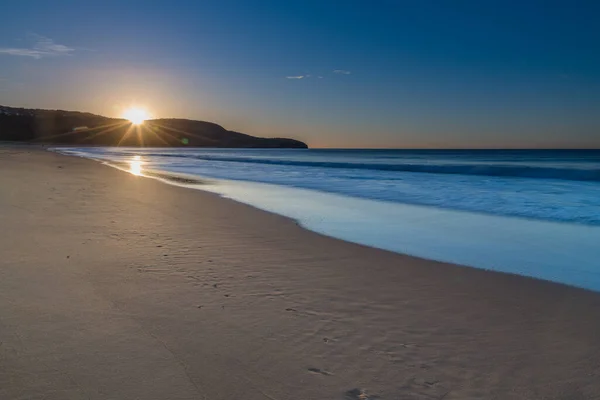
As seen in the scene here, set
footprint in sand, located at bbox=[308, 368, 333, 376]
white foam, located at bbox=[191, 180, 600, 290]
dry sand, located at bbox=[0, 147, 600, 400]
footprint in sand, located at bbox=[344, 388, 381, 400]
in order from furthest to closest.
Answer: white foam, located at bbox=[191, 180, 600, 290], footprint in sand, located at bbox=[308, 368, 333, 376], dry sand, located at bbox=[0, 147, 600, 400], footprint in sand, located at bbox=[344, 388, 381, 400]

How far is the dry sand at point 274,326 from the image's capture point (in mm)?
2631

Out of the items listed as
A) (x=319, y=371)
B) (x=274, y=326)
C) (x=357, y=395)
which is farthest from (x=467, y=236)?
(x=357, y=395)

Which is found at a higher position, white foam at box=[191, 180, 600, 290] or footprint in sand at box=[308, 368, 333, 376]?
white foam at box=[191, 180, 600, 290]

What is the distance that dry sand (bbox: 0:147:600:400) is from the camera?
263 cm

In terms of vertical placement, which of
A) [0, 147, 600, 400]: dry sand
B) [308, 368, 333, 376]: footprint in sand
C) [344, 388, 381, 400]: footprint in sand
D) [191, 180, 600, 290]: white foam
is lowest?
[344, 388, 381, 400]: footprint in sand

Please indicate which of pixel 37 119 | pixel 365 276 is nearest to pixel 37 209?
pixel 365 276

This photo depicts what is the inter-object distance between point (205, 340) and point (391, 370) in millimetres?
1280

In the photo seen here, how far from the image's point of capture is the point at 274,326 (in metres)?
3.47

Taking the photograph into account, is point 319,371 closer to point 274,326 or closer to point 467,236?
point 274,326

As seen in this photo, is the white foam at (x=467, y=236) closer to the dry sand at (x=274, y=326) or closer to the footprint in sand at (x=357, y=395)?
the dry sand at (x=274, y=326)

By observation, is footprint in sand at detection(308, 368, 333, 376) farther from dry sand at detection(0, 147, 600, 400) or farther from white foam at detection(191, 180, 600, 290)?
white foam at detection(191, 180, 600, 290)

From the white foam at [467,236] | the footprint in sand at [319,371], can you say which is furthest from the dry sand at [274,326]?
the white foam at [467,236]

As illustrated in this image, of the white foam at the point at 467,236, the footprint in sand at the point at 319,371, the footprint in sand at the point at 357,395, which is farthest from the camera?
the white foam at the point at 467,236

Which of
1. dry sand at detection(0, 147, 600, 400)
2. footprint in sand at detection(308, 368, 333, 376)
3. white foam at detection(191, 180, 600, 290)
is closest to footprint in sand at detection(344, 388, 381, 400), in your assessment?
dry sand at detection(0, 147, 600, 400)
